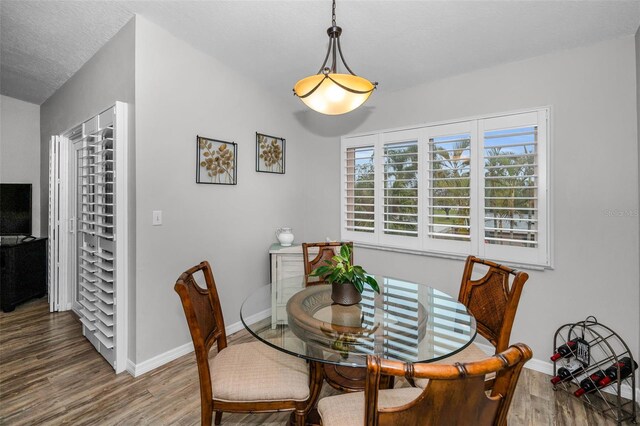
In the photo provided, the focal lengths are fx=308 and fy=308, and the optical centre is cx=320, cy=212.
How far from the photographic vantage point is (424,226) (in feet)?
9.72

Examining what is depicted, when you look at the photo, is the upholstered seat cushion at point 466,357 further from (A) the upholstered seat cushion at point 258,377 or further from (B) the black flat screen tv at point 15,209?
(B) the black flat screen tv at point 15,209

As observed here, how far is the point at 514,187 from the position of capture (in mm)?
2461

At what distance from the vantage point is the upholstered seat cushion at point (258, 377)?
1425mm

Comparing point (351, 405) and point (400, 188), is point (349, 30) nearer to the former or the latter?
point (400, 188)

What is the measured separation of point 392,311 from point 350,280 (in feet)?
1.00

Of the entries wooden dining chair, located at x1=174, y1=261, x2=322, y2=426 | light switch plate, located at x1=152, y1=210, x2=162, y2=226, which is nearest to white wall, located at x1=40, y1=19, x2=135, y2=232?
light switch plate, located at x1=152, y1=210, x2=162, y2=226

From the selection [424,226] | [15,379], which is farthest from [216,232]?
[424,226]

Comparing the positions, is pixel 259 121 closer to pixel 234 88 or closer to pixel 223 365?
pixel 234 88

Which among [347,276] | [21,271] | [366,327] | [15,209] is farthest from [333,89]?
[15,209]

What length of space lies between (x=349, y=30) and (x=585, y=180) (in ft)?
6.65

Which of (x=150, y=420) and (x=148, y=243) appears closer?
(x=150, y=420)

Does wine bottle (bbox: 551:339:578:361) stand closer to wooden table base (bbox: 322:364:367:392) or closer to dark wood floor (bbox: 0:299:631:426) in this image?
dark wood floor (bbox: 0:299:631:426)

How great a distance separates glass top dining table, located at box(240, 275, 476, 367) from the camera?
1.32m

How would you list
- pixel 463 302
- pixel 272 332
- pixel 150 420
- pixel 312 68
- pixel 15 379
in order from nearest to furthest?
pixel 272 332
pixel 150 420
pixel 463 302
pixel 15 379
pixel 312 68
